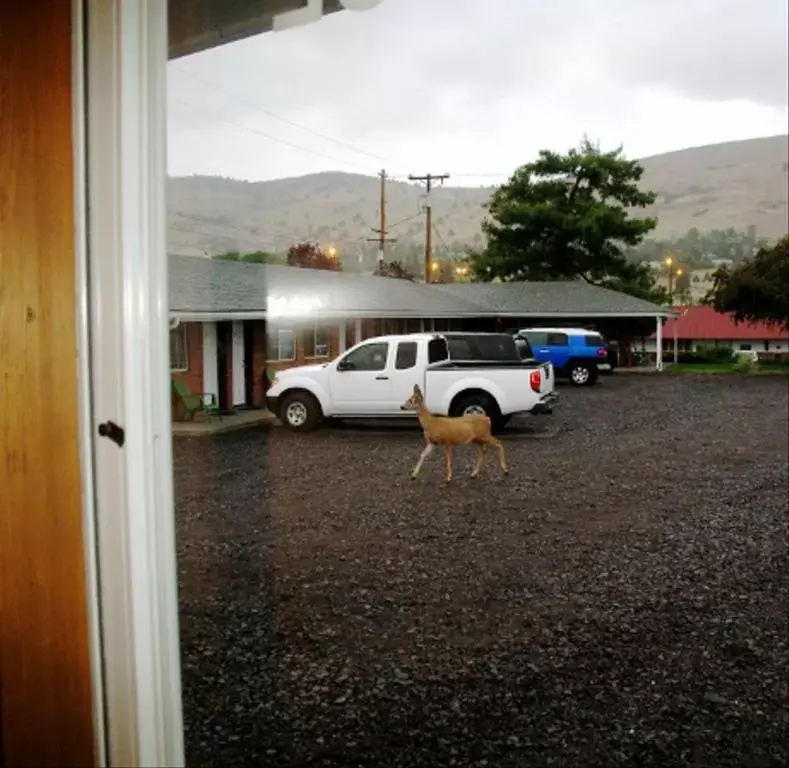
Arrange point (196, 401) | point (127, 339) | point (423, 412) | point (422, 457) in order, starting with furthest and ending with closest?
point (422, 457)
point (423, 412)
point (196, 401)
point (127, 339)

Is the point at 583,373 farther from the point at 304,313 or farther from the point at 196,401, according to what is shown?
the point at 196,401

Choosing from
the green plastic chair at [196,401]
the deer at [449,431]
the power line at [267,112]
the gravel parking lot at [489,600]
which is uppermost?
the power line at [267,112]

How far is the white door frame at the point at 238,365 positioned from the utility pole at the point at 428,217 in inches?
16.1

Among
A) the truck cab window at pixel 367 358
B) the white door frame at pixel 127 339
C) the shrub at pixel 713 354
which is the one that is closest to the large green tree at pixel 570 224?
the truck cab window at pixel 367 358

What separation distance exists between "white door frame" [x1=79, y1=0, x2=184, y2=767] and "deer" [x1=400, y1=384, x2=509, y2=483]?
1.12 metres

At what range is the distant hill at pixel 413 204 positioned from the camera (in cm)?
144

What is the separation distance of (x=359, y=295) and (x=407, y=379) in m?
0.31

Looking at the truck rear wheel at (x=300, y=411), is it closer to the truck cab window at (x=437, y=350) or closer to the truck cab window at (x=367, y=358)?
the truck cab window at (x=367, y=358)

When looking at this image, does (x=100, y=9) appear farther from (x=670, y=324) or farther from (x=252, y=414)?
(x=670, y=324)

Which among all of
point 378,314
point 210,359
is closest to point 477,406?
point 378,314

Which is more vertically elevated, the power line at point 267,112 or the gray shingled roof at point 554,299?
the power line at point 267,112

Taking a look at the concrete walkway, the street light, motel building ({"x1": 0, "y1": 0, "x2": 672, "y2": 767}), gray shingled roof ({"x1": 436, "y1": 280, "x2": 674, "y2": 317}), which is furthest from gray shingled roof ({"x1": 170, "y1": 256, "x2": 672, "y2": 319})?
motel building ({"x1": 0, "y1": 0, "x2": 672, "y2": 767})

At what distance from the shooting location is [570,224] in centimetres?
189

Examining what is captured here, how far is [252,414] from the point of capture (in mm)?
1681
